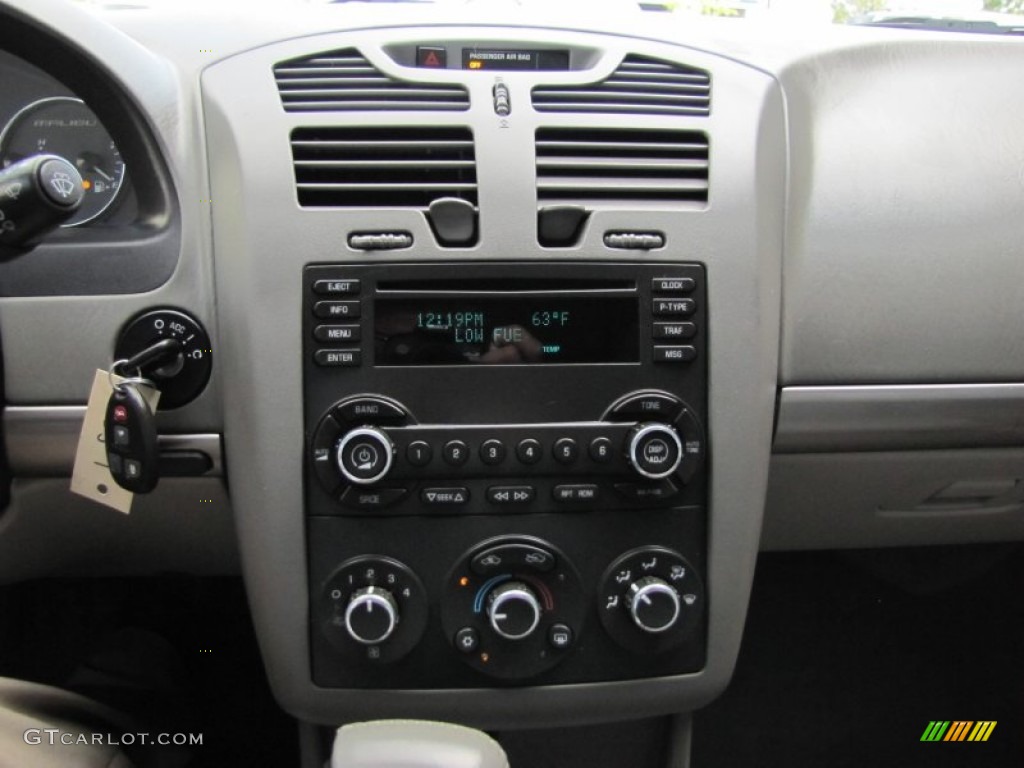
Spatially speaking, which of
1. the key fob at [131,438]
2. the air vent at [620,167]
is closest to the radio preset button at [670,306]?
the air vent at [620,167]

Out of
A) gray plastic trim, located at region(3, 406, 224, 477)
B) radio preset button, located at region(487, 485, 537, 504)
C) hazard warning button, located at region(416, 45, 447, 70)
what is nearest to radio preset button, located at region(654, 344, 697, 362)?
radio preset button, located at region(487, 485, 537, 504)

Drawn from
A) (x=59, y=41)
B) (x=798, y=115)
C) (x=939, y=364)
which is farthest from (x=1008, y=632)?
(x=59, y=41)

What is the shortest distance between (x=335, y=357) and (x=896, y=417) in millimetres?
727

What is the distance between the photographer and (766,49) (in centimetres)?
116

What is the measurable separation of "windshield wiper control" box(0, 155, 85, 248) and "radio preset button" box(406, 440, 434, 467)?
17.5 inches

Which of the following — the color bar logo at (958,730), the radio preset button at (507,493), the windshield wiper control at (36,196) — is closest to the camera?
the windshield wiper control at (36,196)

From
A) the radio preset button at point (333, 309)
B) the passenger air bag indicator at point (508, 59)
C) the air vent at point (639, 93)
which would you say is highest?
the passenger air bag indicator at point (508, 59)

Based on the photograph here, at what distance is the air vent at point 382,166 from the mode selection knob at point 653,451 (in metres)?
0.33

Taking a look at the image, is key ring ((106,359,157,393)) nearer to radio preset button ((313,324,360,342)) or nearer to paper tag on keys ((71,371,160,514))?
paper tag on keys ((71,371,160,514))

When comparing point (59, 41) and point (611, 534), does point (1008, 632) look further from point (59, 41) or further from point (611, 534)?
point (59, 41)

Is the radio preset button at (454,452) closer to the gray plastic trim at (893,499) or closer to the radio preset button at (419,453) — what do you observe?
the radio preset button at (419,453)

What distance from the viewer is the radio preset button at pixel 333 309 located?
983 mm

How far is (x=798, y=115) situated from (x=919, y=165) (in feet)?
0.57

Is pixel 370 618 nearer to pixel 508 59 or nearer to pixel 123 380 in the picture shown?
pixel 123 380
